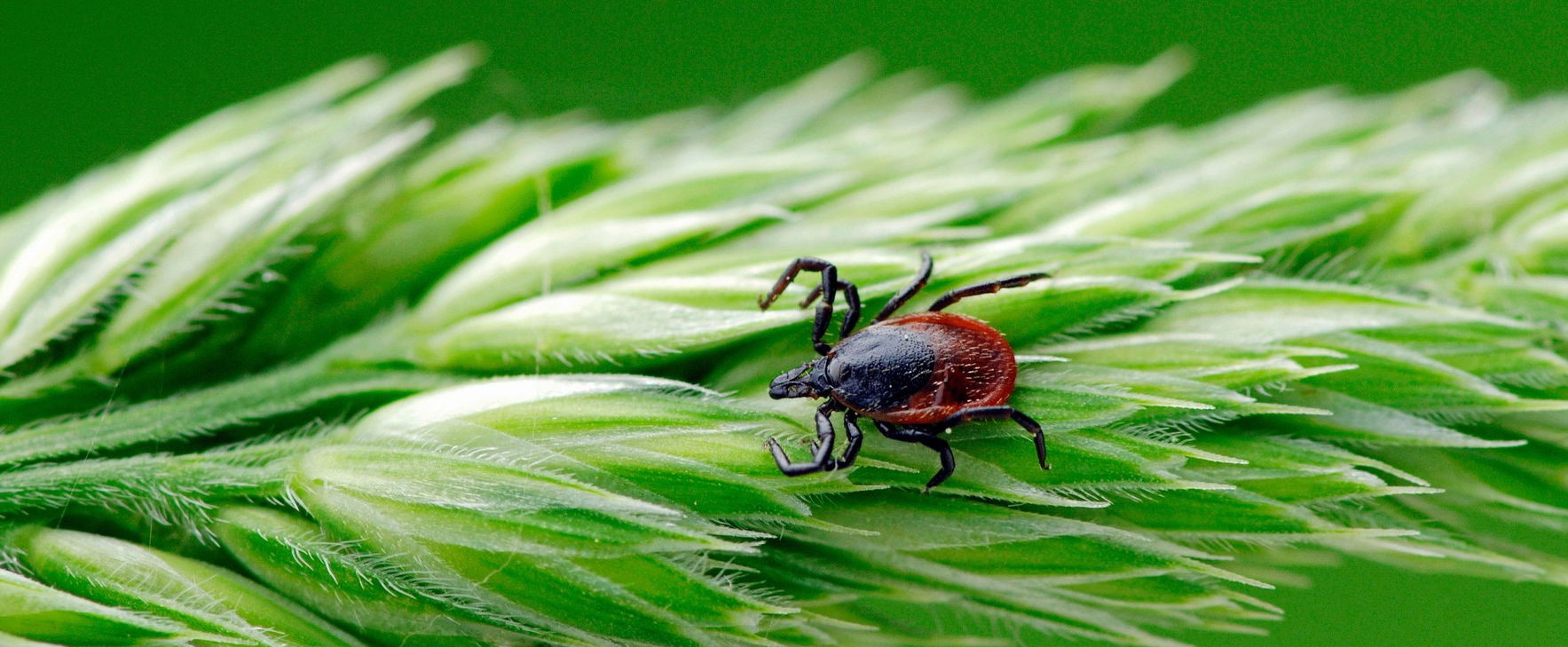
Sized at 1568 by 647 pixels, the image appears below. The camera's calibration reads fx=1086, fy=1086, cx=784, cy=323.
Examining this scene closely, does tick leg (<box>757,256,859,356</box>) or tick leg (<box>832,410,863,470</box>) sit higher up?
tick leg (<box>757,256,859,356</box>)

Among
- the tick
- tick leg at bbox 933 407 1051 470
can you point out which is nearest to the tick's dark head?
the tick

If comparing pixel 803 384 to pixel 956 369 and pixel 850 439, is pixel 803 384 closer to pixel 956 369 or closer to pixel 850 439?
pixel 850 439

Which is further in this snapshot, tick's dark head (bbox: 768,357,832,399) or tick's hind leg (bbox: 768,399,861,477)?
tick's dark head (bbox: 768,357,832,399)

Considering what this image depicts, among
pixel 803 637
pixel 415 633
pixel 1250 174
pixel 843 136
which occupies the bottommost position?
pixel 803 637

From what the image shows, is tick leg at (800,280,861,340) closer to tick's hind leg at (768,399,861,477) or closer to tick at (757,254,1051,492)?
tick at (757,254,1051,492)

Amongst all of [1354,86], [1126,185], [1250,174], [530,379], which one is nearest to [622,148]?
A: [530,379]

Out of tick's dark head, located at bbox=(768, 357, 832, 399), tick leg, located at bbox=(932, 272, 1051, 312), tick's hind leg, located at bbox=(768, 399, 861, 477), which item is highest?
tick leg, located at bbox=(932, 272, 1051, 312)

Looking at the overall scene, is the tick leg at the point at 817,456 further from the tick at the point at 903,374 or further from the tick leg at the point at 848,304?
the tick leg at the point at 848,304

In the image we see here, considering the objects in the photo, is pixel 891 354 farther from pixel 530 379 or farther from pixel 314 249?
pixel 314 249

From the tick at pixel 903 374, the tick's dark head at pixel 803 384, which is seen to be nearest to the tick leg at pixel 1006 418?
the tick at pixel 903 374
